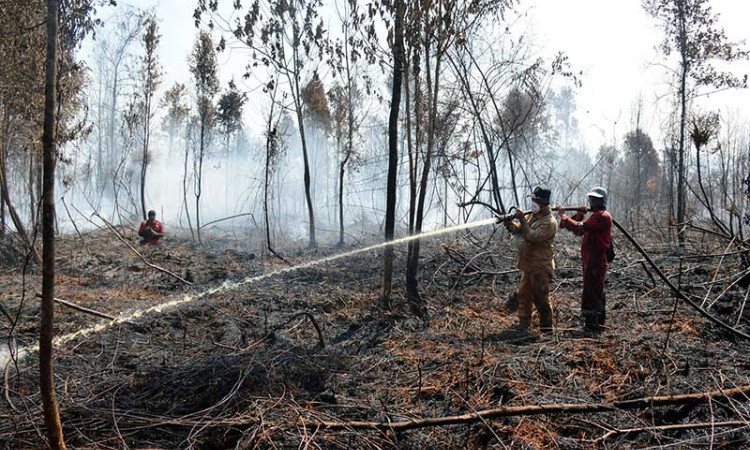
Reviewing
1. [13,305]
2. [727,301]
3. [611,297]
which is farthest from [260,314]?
[727,301]

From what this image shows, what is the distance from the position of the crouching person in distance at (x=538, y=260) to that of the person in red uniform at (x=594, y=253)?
0.27 metres

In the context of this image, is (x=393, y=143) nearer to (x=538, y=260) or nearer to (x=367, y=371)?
(x=538, y=260)

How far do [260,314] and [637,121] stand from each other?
23793 mm

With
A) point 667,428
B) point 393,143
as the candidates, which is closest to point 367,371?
point 667,428

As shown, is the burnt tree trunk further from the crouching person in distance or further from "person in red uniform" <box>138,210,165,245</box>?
the crouching person in distance

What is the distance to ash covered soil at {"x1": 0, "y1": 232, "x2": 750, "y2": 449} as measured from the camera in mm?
3221

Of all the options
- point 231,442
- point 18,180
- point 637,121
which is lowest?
point 231,442

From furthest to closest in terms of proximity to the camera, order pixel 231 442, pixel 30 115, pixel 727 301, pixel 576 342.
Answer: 1. pixel 30 115
2. pixel 727 301
3. pixel 576 342
4. pixel 231 442

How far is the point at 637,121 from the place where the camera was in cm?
2408

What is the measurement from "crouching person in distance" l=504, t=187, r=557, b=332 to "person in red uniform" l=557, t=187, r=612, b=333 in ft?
0.88

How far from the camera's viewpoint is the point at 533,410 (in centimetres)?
336

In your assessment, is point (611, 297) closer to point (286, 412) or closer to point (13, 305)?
point (286, 412)

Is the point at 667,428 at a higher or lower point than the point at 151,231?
lower

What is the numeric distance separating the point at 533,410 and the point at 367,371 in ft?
5.67
